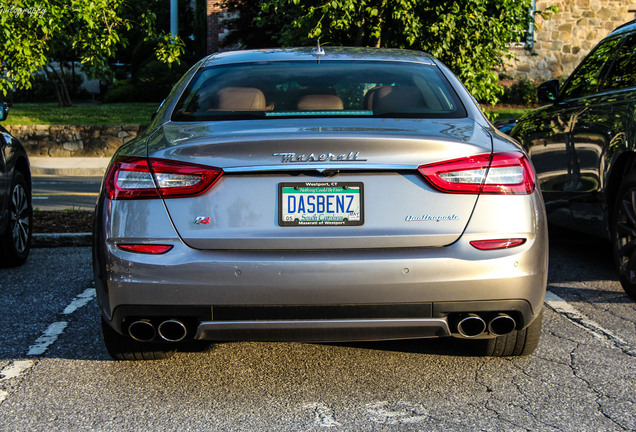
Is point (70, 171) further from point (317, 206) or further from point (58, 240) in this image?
point (317, 206)

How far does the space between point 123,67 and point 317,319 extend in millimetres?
38454

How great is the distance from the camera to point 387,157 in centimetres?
369

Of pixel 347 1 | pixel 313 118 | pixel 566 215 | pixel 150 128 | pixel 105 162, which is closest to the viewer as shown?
pixel 313 118

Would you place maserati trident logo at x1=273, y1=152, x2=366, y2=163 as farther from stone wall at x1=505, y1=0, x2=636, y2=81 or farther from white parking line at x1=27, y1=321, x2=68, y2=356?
stone wall at x1=505, y1=0, x2=636, y2=81

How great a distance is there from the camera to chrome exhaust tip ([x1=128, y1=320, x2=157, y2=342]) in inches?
152

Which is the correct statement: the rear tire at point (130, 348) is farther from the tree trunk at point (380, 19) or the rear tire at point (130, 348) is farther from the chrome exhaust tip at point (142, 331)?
the tree trunk at point (380, 19)

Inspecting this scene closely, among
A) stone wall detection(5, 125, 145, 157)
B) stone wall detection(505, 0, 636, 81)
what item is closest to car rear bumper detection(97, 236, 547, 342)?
stone wall detection(5, 125, 145, 157)

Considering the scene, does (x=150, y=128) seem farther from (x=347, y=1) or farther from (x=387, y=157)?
(x=347, y=1)

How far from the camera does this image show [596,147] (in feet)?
20.4

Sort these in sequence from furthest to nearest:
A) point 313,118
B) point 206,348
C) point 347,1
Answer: point 347,1
point 206,348
point 313,118

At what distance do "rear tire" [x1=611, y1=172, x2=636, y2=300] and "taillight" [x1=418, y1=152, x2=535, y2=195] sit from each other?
215cm

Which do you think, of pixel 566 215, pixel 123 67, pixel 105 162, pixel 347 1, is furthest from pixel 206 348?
pixel 123 67

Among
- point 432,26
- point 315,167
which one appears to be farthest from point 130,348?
point 432,26

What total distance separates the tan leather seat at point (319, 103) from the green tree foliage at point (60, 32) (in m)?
4.89
